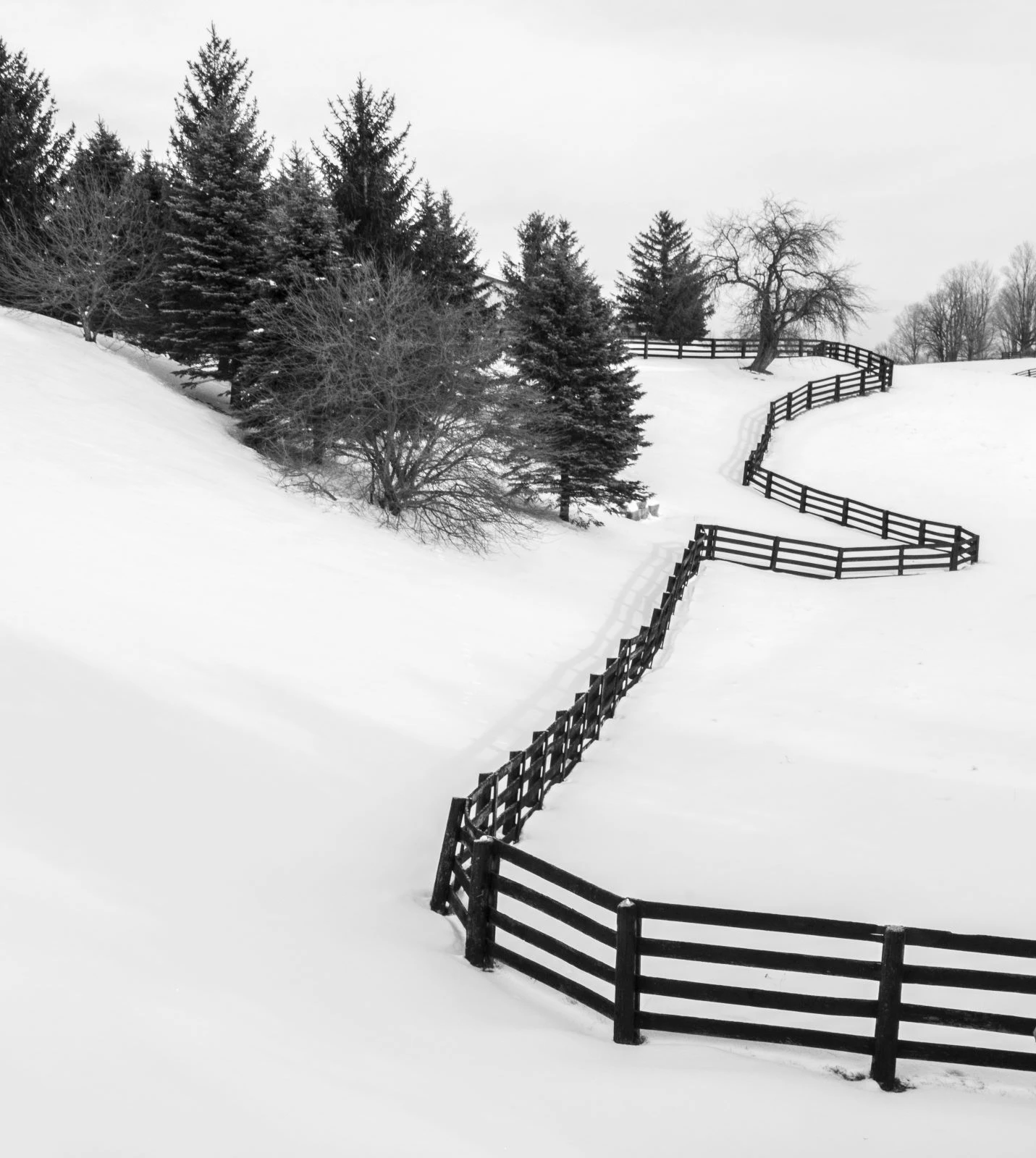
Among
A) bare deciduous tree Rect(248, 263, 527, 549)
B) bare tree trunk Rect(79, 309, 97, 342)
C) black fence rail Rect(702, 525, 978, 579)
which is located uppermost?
bare tree trunk Rect(79, 309, 97, 342)

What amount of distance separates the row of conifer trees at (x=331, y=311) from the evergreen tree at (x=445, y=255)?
0.83ft

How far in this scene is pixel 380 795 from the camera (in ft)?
35.9

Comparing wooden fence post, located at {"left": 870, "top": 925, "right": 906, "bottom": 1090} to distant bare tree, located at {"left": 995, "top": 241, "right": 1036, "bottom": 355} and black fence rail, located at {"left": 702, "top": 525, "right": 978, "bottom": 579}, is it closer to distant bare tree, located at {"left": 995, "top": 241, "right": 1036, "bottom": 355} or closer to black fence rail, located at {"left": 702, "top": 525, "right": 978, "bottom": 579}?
black fence rail, located at {"left": 702, "top": 525, "right": 978, "bottom": 579}

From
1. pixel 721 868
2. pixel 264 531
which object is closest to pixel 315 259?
pixel 264 531

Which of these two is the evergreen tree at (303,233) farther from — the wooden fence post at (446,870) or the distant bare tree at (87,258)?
the wooden fence post at (446,870)

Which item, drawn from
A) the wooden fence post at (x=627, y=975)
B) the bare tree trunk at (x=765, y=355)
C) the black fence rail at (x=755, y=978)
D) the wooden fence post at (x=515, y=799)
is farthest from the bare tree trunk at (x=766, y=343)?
the wooden fence post at (x=627, y=975)

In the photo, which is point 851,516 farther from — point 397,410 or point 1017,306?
point 1017,306

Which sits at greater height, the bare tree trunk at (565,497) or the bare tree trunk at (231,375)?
the bare tree trunk at (231,375)

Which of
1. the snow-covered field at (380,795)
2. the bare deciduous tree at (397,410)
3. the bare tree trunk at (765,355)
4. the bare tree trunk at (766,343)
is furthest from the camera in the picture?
the bare tree trunk at (765,355)

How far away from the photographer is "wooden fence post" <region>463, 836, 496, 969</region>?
7270mm

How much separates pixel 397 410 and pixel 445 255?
1992cm

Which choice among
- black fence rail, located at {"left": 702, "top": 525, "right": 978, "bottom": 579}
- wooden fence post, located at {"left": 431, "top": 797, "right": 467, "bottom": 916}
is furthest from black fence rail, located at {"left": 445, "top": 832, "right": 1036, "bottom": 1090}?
black fence rail, located at {"left": 702, "top": 525, "right": 978, "bottom": 579}

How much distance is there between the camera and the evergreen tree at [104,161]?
116ft

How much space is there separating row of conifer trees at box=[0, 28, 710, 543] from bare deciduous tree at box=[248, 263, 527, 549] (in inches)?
2.3
